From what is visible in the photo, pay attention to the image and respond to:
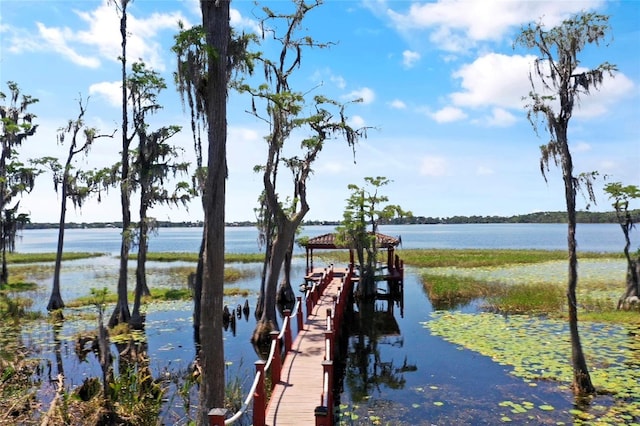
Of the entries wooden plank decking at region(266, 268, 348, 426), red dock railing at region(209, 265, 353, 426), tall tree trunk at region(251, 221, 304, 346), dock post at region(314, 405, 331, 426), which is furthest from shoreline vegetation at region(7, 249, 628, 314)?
dock post at region(314, 405, 331, 426)

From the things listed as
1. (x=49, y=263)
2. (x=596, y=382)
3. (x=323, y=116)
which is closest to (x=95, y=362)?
(x=323, y=116)

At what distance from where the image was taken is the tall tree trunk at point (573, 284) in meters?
10.9

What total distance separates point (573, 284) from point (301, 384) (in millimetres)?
6906

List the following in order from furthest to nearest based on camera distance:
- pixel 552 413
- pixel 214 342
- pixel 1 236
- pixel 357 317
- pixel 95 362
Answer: pixel 1 236 → pixel 357 317 → pixel 95 362 → pixel 552 413 → pixel 214 342

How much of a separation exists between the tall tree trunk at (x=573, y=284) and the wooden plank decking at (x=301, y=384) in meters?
6.17

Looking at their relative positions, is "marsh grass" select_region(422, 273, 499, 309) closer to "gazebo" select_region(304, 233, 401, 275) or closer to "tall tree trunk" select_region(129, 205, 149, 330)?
"gazebo" select_region(304, 233, 401, 275)

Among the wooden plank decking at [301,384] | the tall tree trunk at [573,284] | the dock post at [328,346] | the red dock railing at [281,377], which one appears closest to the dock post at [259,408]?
the red dock railing at [281,377]

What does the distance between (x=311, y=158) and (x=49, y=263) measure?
45974mm

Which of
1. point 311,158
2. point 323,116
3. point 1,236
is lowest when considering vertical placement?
point 1,236

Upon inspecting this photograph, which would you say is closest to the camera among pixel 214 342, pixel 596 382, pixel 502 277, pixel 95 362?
pixel 214 342

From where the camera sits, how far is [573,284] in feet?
36.5

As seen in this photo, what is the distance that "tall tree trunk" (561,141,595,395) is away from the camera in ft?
35.8

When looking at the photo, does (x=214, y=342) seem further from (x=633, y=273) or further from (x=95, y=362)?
(x=633, y=273)

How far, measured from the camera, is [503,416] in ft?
34.1
